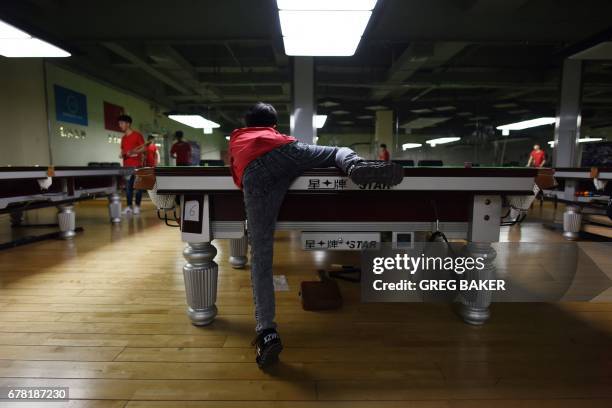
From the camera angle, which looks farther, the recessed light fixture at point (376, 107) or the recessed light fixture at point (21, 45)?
the recessed light fixture at point (376, 107)

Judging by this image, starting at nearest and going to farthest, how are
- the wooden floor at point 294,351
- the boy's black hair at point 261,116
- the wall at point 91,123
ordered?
the wooden floor at point 294,351 → the boy's black hair at point 261,116 → the wall at point 91,123

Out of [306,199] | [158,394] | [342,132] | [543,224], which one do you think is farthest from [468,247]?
[342,132]

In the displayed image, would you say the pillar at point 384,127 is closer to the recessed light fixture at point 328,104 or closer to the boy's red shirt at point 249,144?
the recessed light fixture at point 328,104

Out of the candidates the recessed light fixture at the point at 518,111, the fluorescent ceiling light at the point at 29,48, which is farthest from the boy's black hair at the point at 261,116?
the recessed light fixture at the point at 518,111

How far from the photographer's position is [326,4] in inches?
118

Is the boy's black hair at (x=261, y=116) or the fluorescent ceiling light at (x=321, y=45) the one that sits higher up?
the fluorescent ceiling light at (x=321, y=45)

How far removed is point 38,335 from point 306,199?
1.67 m

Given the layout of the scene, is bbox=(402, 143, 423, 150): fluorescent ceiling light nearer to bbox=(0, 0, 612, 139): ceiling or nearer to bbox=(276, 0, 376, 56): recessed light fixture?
bbox=(0, 0, 612, 139): ceiling

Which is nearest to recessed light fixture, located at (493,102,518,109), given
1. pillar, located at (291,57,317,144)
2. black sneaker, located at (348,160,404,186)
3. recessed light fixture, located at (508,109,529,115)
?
recessed light fixture, located at (508,109,529,115)

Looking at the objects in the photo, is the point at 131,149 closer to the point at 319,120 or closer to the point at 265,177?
the point at 319,120

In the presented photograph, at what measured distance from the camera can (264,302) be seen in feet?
5.40

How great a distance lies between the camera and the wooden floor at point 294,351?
4.63 feet

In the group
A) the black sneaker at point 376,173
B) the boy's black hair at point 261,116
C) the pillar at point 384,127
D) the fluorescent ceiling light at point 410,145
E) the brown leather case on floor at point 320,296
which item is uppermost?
the pillar at point 384,127

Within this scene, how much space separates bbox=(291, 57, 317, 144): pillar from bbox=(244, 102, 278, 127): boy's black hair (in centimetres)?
439
